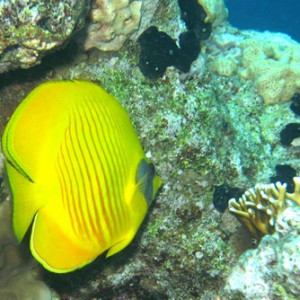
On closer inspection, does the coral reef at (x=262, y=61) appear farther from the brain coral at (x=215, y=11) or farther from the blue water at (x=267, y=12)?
the blue water at (x=267, y=12)

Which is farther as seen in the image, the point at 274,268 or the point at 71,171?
the point at 274,268

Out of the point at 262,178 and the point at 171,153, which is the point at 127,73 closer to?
the point at 171,153

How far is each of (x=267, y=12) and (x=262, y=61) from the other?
52.4m

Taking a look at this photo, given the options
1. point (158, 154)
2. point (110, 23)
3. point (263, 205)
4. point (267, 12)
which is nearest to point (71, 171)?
point (158, 154)

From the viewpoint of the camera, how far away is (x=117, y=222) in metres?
1.50

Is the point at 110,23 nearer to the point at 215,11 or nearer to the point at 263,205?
the point at 263,205

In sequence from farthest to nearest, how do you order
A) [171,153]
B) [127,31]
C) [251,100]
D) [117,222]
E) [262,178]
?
[251,100], [262,178], [127,31], [171,153], [117,222]

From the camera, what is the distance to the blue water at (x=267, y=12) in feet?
154

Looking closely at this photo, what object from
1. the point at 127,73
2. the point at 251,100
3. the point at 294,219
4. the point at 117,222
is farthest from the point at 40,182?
the point at 251,100

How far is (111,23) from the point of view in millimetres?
3234

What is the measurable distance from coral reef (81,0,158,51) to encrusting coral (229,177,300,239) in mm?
1760

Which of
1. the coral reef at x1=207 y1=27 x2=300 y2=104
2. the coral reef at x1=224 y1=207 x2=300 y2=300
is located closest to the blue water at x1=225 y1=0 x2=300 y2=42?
the coral reef at x1=207 y1=27 x2=300 y2=104

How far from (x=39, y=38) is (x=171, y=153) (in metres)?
1.39

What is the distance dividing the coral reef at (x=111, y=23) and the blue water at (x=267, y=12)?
45613 mm
